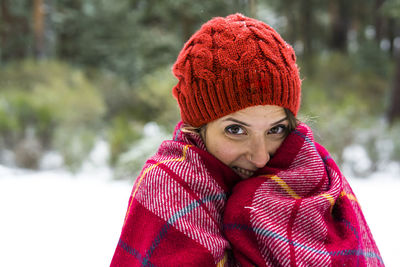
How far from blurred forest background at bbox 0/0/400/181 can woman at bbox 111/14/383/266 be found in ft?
1.26

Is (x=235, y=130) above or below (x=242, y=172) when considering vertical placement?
above

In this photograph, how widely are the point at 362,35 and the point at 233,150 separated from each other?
51.6 ft

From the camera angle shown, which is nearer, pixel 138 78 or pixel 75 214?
pixel 75 214

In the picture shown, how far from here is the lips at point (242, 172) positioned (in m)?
1.30

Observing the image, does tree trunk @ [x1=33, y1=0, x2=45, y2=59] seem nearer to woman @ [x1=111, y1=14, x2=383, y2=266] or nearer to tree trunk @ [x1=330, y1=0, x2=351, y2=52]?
tree trunk @ [x1=330, y1=0, x2=351, y2=52]

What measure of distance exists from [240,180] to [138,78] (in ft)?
33.3

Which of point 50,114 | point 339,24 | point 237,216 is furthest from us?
point 339,24

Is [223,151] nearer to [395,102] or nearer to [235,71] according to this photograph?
[235,71]

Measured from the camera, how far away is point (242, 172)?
131cm

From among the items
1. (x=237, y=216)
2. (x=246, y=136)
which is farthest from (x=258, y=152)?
(x=237, y=216)

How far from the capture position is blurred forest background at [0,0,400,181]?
510 centimetres

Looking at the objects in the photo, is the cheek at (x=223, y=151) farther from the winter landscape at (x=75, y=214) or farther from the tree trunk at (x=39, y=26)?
the tree trunk at (x=39, y=26)

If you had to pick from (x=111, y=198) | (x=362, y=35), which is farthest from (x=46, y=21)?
(x=362, y=35)

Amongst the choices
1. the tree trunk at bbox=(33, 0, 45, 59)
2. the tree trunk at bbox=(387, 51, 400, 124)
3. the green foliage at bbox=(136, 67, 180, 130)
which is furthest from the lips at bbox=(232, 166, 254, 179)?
the tree trunk at bbox=(33, 0, 45, 59)
